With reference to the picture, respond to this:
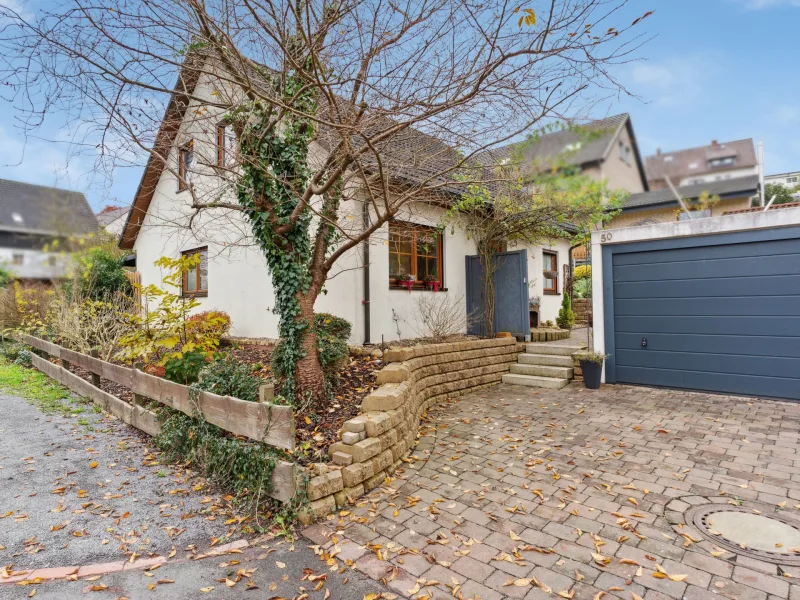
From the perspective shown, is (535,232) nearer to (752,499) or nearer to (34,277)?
(752,499)

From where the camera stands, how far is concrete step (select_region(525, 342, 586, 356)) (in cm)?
764

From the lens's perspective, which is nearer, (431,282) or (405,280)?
(405,280)

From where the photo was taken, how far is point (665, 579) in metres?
2.31

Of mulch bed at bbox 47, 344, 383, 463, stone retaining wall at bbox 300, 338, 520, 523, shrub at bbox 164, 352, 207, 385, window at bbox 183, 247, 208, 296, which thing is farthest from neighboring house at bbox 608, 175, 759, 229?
window at bbox 183, 247, 208, 296

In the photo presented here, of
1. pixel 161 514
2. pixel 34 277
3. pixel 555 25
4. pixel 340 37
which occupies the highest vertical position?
pixel 340 37

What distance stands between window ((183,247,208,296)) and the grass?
3.26 meters

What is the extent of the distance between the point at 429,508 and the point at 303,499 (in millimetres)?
889

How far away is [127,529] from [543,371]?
608 cm

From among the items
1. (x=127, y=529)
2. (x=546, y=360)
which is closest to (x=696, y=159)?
(x=127, y=529)

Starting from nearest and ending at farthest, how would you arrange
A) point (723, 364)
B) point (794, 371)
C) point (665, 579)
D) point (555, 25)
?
point (665, 579)
point (555, 25)
point (794, 371)
point (723, 364)

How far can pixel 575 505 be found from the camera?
3131mm

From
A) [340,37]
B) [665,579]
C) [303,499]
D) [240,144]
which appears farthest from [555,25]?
[303,499]

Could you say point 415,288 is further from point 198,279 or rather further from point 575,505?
point 575,505

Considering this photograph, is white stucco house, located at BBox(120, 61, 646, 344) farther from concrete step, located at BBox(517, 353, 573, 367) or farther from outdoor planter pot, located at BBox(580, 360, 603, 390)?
outdoor planter pot, located at BBox(580, 360, 603, 390)
